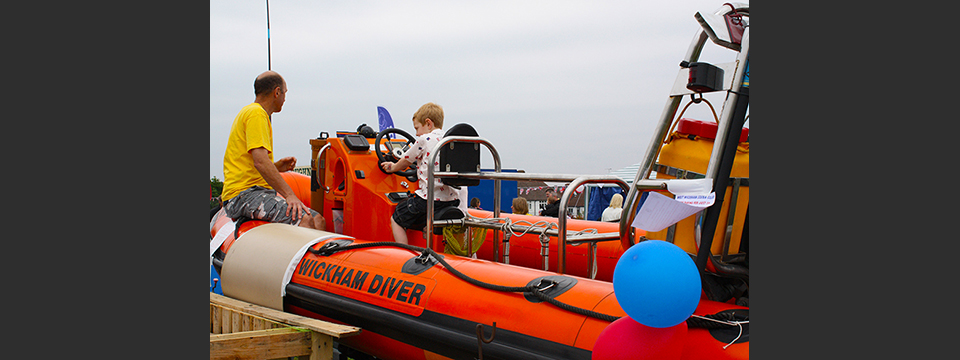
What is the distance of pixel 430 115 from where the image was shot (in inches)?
165

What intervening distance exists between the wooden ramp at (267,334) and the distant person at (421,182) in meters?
1.02

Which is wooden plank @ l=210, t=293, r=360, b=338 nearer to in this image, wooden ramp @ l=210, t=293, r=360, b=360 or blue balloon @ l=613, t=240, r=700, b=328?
wooden ramp @ l=210, t=293, r=360, b=360

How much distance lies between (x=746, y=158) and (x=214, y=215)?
438 centimetres

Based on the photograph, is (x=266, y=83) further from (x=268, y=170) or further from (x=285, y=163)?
(x=285, y=163)

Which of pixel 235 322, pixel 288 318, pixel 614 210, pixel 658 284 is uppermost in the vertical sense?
pixel 658 284

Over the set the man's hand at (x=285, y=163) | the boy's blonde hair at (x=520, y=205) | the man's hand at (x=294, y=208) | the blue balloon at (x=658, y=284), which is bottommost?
the boy's blonde hair at (x=520, y=205)

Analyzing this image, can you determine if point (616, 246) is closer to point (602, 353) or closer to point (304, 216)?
point (304, 216)

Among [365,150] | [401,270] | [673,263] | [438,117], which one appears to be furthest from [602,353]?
[365,150]

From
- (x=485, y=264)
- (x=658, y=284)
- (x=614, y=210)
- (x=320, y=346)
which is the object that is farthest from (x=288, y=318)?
(x=614, y=210)

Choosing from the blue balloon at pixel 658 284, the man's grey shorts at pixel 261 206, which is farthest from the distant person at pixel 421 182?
the blue balloon at pixel 658 284

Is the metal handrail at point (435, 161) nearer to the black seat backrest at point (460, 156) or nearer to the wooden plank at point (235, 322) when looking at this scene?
the black seat backrest at point (460, 156)

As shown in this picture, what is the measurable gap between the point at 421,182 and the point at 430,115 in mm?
509

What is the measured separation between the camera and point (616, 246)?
442cm

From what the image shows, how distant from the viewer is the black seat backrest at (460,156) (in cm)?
375
